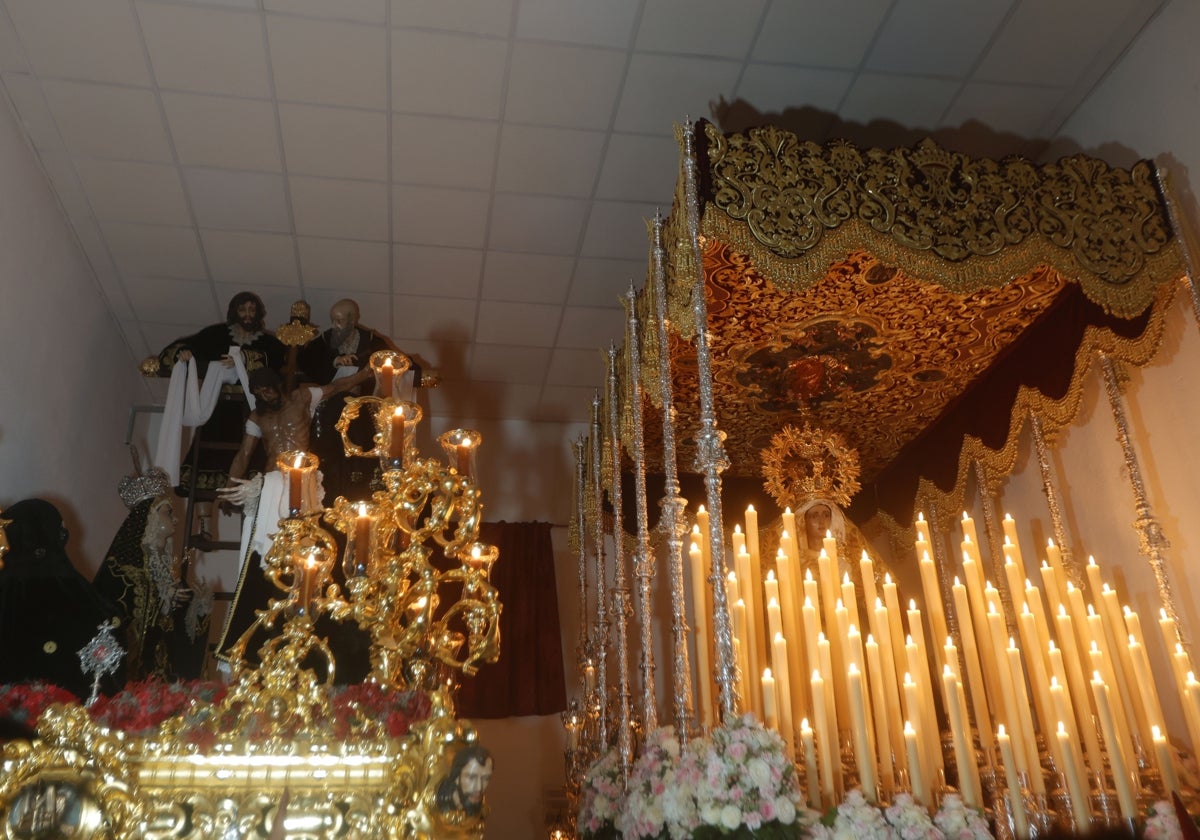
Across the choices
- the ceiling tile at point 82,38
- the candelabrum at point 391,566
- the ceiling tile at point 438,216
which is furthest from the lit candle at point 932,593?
the ceiling tile at point 82,38

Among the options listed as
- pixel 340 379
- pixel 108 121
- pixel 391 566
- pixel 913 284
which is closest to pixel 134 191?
pixel 108 121

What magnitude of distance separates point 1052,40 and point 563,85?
208 cm

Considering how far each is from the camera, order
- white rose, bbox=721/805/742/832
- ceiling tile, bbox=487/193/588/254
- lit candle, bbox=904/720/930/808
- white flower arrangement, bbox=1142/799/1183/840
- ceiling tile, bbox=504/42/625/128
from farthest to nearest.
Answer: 1. ceiling tile, bbox=487/193/588/254
2. ceiling tile, bbox=504/42/625/128
3. lit candle, bbox=904/720/930/808
4. white flower arrangement, bbox=1142/799/1183/840
5. white rose, bbox=721/805/742/832

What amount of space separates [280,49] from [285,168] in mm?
733

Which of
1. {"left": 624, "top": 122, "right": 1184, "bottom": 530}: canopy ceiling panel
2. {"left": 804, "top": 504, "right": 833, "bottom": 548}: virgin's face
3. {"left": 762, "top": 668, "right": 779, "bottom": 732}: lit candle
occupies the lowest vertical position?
{"left": 762, "top": 668, "right": 779, "bottom": 732}: lit candle

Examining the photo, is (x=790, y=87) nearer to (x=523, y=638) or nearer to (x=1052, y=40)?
(x=1052, y=40)

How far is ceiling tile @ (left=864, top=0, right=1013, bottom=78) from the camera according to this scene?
11.9 ft

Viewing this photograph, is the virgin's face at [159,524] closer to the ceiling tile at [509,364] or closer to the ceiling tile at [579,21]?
the ceiling tile at [509,364]

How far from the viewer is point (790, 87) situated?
3969 millimetres

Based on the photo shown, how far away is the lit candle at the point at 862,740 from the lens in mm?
2660

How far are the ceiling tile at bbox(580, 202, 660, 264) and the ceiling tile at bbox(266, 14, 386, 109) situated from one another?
4.08ft

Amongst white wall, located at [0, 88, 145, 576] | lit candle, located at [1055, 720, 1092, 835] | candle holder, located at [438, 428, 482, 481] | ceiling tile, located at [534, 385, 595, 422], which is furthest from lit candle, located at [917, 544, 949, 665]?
white wall, located at [0, 88, 145, 576]

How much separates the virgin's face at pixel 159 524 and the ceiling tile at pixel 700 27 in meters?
3.22

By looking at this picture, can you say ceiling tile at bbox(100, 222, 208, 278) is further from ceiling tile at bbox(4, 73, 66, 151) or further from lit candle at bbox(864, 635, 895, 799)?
lit candle at bbox(864, 635, 895, 799)
